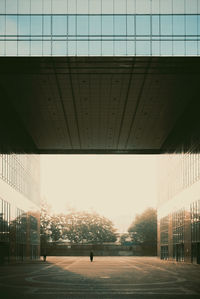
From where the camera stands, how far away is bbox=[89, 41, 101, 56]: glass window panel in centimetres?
3406

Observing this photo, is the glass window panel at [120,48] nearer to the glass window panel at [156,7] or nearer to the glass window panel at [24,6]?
the glass window panel at [156,7]

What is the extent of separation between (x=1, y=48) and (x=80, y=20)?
5895mm

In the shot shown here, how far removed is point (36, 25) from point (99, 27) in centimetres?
444

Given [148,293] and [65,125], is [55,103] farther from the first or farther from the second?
A: [148,293]

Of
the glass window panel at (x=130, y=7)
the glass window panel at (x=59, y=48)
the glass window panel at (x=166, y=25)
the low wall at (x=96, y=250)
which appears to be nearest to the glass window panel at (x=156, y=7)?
the glass window panel at (x=166, y=25)

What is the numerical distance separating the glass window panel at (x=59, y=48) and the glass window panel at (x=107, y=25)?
2963 millimetres

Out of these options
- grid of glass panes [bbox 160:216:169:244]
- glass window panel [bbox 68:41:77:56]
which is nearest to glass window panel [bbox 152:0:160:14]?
glass window panel [bbox 68:41:77:56]

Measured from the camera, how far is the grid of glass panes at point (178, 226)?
202ft

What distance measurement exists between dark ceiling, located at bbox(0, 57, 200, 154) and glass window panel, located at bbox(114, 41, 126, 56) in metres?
0.73

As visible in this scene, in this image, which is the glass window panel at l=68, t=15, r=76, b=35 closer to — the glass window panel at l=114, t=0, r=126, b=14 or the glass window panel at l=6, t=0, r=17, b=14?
the glass window panel at l=114, t=0, r=126, b=14

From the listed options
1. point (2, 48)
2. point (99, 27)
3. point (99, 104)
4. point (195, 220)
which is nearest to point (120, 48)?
point (99, 27)

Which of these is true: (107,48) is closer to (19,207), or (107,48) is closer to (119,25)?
(119,25)

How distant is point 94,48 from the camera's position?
34094 millimetres

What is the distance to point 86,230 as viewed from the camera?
423ft
